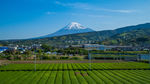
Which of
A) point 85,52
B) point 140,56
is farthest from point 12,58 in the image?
point 140,56

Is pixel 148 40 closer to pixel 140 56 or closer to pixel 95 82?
pixel 140 56

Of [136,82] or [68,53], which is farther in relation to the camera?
[68,53]

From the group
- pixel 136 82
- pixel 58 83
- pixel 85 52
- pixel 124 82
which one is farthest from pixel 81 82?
pixel 85 52

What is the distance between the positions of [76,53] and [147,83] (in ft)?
195

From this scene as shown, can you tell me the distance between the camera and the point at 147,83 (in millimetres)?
22516

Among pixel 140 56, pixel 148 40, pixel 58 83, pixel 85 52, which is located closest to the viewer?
pixel 58 83

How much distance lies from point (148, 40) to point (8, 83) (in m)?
132

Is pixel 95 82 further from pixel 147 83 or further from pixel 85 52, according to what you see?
pixel 85 52

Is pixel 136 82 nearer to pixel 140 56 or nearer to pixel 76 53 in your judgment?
pixel 140 56

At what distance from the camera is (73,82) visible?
22.9 meters

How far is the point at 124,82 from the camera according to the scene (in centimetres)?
2298

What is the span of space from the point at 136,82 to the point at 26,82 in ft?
53.7

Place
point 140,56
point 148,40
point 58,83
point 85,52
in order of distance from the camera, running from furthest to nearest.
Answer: point 148,40
point 85,52
point 140,56
point 58,83

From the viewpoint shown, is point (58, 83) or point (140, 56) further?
point (140, 56)
